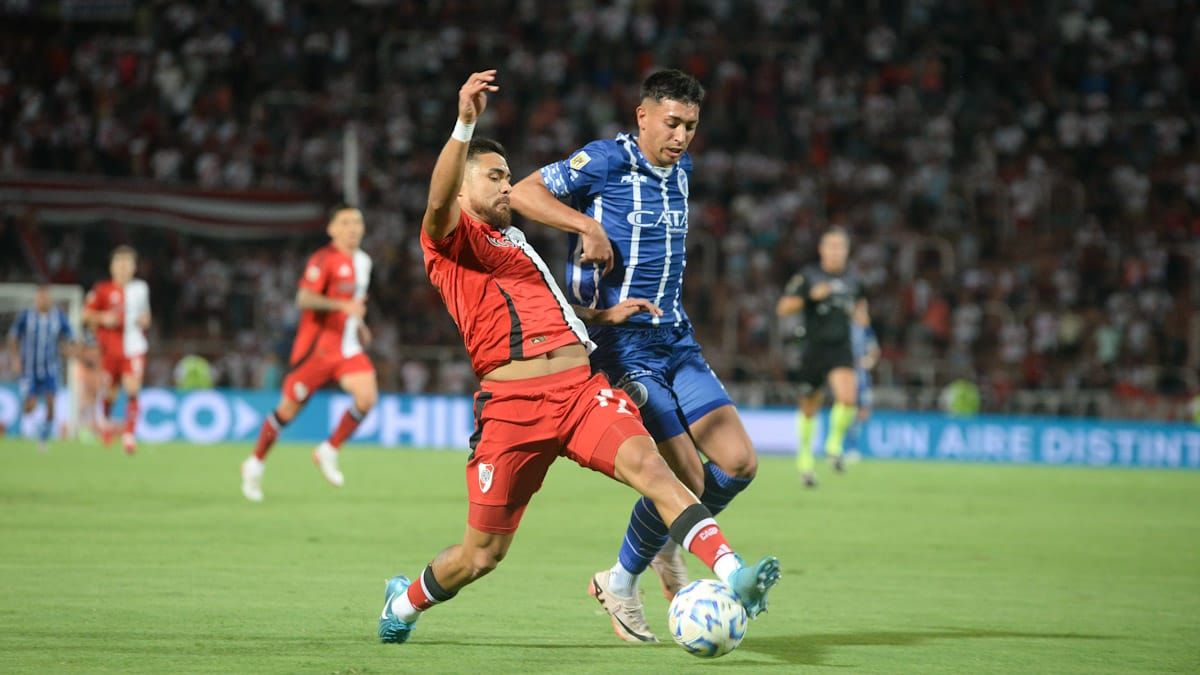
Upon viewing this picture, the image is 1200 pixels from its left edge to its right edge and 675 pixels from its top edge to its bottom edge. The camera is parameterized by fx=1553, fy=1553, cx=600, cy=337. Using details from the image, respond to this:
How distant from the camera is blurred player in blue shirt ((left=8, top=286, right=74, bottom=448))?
873 inches

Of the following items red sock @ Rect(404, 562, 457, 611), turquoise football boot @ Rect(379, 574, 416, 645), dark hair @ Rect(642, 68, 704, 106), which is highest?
dark hair @ Rect(642, 68, 704, 106)

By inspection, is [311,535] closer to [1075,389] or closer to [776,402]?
[776,402]

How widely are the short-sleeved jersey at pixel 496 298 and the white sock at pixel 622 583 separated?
3.84 ft

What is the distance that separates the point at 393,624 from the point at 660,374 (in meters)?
1.76

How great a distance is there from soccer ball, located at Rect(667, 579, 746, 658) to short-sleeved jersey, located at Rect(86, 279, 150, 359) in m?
16.2

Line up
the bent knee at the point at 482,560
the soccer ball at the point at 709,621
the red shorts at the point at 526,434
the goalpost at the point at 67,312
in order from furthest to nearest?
1. the goalpost at the point at 67,312
2. the bent knee at the point at 482,560
3. the red shorts at the point at 526,434
4. the soccer ball at the point at 709,621

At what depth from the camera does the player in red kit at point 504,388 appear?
20.0 ft

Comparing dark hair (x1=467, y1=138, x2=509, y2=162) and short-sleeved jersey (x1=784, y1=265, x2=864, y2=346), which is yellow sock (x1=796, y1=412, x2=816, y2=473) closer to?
short-sleeved jersey (x1=784, y1=265, x2=864, y2=346)

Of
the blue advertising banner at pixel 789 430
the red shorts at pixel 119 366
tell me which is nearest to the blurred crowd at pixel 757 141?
the blue advertising banner at pixel 789 430

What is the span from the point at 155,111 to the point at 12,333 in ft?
27.3

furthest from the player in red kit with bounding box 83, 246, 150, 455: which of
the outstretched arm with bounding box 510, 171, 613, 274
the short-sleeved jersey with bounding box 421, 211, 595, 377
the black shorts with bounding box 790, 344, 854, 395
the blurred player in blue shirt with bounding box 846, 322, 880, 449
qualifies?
the short-sleeved jersey with bounding box 421, 211, 595, 377

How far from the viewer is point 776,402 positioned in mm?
25188

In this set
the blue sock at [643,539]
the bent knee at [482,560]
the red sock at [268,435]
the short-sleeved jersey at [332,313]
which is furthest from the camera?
the short-sleeved jersey at [332,313]

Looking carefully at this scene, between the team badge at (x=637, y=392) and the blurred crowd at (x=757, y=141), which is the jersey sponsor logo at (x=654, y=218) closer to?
the team badge at (x=637, y=392)
